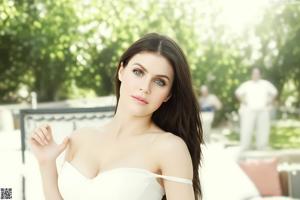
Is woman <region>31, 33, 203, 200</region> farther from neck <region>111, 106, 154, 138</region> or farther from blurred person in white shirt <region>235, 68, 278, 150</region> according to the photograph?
→ blurred person in white shirt <region>235, 68, 278, 150</region>

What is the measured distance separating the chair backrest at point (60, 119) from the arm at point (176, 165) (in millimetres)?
1729

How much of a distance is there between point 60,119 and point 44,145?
1639 millimetres

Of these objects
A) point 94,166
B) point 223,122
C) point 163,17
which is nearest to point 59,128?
point 94,166

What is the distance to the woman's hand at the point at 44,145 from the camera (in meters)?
1.57

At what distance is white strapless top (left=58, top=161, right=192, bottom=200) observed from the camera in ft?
4.87

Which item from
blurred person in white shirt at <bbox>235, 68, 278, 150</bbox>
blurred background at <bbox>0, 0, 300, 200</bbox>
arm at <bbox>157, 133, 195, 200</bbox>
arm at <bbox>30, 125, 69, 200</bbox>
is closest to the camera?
arm at <bbox>157, 133, 195, 200</bbox>

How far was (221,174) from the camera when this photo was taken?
355 centimetres

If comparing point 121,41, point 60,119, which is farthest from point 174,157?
point 121,41

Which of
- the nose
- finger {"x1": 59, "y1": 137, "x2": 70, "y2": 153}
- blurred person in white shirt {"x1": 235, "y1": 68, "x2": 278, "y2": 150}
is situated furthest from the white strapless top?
blurred person in white shirt {"x1": 235, "y1": 68, "x2": 278, "y2": 150}

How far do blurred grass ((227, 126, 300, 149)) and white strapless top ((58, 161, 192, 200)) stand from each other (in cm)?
1219

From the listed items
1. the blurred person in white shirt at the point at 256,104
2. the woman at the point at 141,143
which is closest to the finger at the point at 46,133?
the woman at the point at 141,143

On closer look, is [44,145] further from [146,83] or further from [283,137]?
[283,137]

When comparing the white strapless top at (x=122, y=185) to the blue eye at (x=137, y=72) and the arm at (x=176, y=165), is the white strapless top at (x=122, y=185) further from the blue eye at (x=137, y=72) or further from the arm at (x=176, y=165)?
the blue eye at (x=137, y=72)

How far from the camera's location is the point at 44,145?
159 cm
